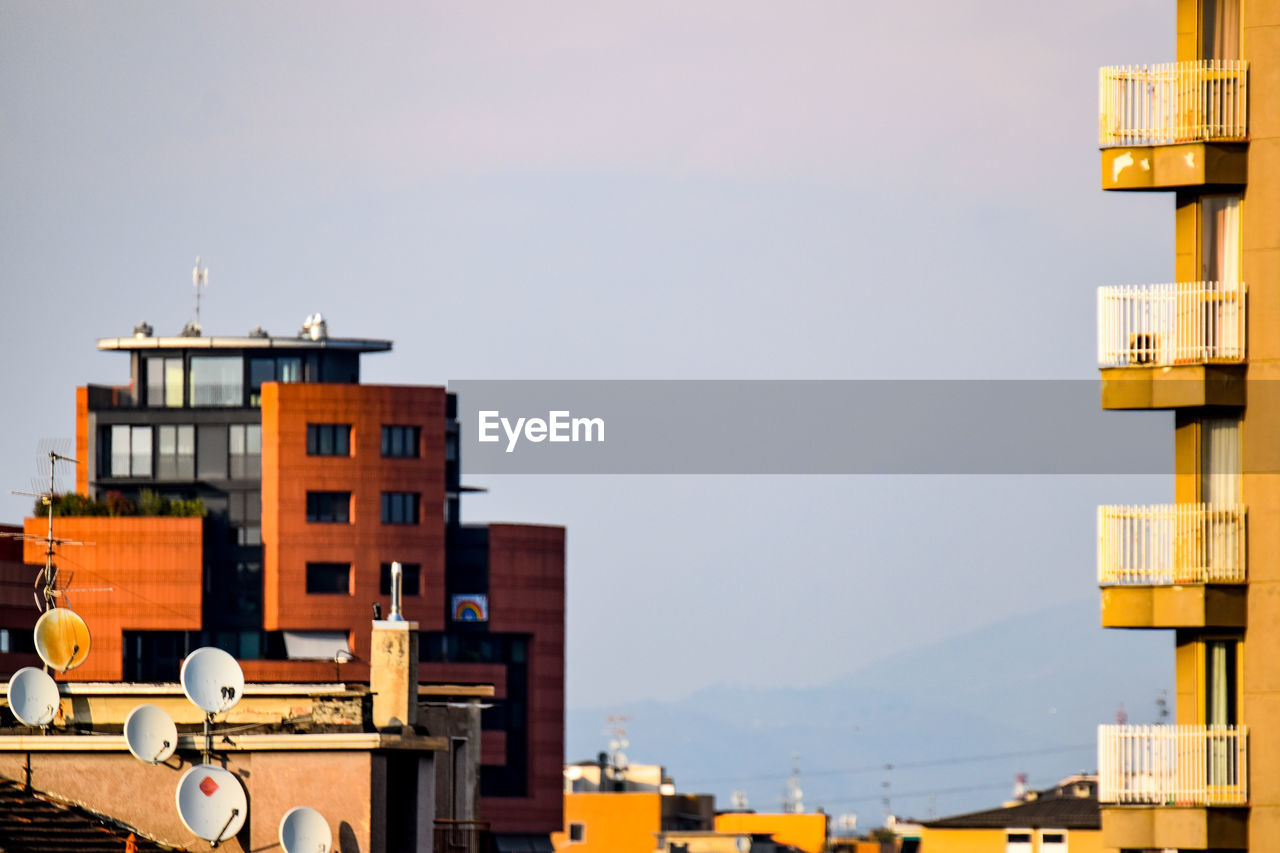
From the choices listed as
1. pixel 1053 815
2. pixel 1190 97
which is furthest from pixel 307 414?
pixel 1190 97

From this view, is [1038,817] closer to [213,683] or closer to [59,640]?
[59,640]

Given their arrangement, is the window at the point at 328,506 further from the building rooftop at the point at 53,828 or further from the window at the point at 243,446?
the building rooftop at the point at 53,828

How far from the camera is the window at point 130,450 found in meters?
150

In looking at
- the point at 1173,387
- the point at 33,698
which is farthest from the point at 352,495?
the point at 1173,387

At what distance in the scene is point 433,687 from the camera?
4394cm

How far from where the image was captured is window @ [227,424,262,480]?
14962 cm

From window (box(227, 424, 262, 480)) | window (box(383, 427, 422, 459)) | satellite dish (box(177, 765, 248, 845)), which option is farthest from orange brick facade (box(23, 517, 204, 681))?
satellite dish (box(177, 765, 248, 845))

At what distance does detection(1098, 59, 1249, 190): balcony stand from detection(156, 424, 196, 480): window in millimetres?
122701

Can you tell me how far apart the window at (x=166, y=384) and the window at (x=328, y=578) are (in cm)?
1729

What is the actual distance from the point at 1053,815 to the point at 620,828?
65.7 m

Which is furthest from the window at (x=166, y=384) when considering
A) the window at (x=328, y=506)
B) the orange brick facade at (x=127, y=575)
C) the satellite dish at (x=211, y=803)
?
the satellite dish at (x=211, y=803)

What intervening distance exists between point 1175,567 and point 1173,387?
2247 millimetres

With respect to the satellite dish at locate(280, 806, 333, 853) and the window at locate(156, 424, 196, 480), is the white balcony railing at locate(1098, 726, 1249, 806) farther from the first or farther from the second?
the window at locate(156, 424, 196, 480)

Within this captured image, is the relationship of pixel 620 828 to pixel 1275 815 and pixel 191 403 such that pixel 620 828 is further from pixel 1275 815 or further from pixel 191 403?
pixel 1275 815
